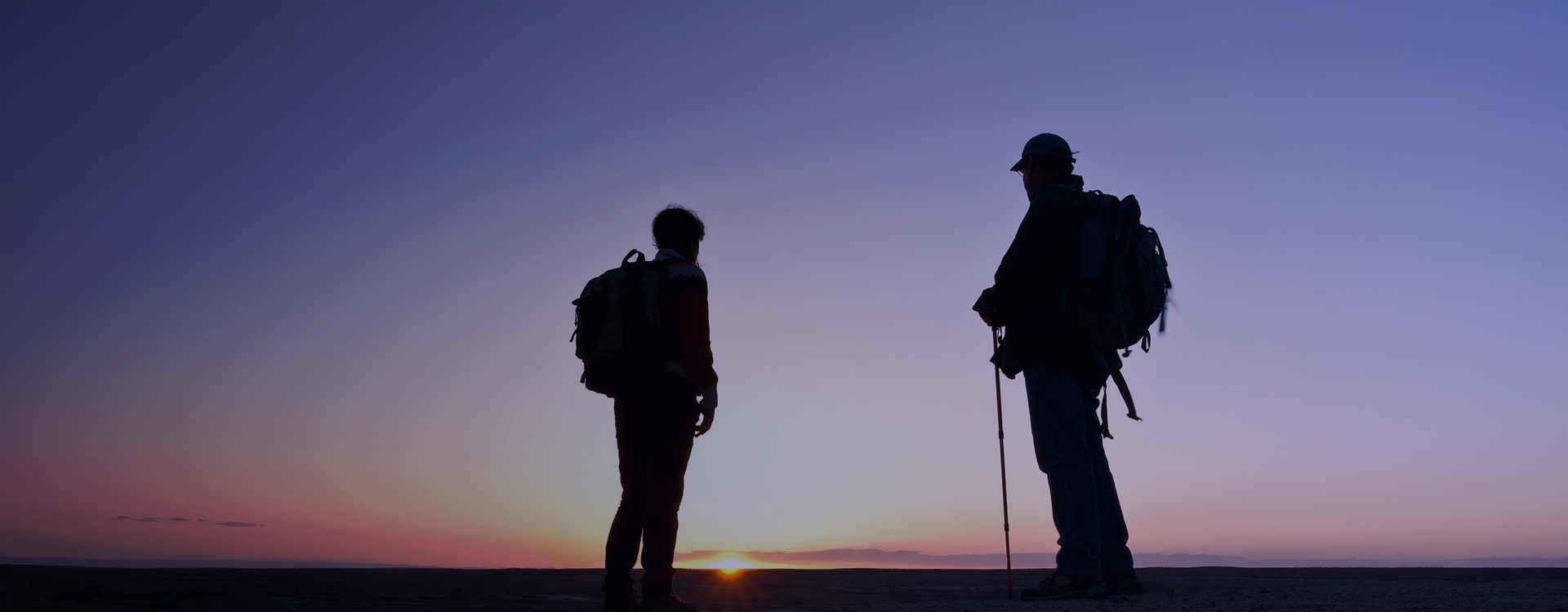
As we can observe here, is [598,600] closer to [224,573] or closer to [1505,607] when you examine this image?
[224,573]

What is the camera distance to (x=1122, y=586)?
470cm

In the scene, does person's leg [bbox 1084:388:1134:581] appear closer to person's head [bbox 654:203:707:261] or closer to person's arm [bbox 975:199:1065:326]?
person's arm [bbox 975:199:1065:326]

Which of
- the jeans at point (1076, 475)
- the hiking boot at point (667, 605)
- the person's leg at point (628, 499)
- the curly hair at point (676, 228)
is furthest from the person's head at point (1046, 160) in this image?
the hiking boot at point (667, 605)

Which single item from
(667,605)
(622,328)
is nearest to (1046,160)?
(622,328)

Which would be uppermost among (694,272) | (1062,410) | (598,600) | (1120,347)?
(694,272)

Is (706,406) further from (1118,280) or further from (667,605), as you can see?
(1118,280)

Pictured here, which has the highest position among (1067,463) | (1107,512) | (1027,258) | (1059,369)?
(1027,258)

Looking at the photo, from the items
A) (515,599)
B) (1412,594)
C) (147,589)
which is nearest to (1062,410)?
(1412,594)

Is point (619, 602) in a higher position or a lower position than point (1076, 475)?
lower

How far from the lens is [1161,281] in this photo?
4801mm

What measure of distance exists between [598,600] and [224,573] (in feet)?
9.71

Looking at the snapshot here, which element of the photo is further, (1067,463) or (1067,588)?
(1067,463)

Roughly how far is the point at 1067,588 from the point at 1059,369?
0.94 m

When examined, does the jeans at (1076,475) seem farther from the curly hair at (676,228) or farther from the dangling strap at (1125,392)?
the curly hair at (676,228)
